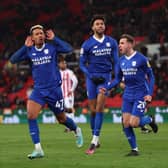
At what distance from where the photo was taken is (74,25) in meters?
35.8

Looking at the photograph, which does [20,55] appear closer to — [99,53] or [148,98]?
[99,53]

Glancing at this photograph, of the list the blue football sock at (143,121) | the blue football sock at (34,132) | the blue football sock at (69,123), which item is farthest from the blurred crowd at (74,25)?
the blue football sock at (34,132)

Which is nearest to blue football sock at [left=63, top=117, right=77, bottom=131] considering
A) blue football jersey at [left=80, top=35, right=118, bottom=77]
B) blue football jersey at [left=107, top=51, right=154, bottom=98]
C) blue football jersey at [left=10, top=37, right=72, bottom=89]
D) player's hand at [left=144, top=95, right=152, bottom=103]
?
blue football jersey at [left=10, top=37, right=72, bottom=89]

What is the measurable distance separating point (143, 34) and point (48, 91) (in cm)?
2200

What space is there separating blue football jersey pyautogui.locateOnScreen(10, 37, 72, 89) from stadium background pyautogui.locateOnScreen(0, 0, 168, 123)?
14.3m

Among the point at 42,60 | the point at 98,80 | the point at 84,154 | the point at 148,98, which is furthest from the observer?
the point at 98,80

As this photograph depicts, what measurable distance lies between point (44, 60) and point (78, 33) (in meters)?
23.4

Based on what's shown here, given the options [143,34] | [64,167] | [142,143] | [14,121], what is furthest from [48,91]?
[143,34]

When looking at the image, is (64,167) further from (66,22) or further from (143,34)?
(66,22)

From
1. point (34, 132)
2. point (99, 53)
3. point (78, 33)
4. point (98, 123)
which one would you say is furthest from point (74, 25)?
point (34, 132)

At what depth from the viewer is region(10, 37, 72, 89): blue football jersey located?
37.9 ft

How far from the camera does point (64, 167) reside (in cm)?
980

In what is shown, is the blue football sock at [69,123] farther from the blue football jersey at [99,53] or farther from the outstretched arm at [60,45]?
the outstretched arm at [60,45]

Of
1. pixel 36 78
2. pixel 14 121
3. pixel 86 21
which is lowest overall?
pixel 14 121
